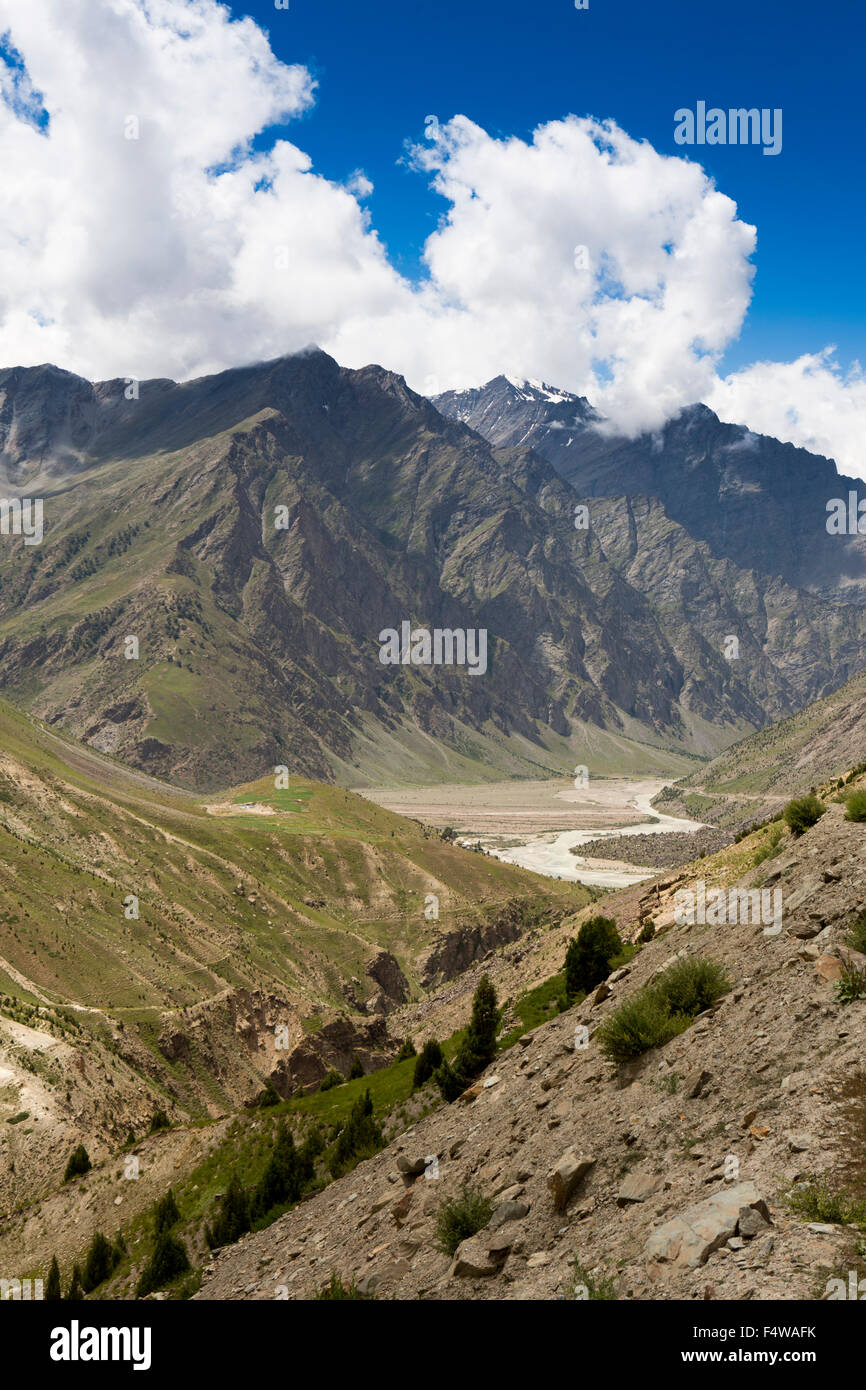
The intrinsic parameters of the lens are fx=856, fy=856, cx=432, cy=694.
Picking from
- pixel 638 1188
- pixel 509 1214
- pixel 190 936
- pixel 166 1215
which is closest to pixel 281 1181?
pixel 166 1215

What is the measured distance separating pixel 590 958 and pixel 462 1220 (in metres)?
17.3

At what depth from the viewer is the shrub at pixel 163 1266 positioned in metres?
29.3

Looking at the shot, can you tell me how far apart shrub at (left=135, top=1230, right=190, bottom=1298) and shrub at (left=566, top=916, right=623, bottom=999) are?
16603 mm

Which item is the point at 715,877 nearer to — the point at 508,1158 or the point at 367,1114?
the point at 367,1114

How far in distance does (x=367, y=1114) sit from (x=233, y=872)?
287ft

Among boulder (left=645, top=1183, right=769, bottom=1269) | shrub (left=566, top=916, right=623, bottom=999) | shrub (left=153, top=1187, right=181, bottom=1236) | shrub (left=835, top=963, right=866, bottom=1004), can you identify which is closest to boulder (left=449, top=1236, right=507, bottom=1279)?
boulder (left=645, top=1183, right=769, bottom=1269)

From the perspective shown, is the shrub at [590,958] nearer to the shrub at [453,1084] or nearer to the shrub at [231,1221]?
the shrub at [453,1084]

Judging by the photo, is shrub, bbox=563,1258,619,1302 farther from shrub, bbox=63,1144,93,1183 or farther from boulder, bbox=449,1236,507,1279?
shrub, bbox=63,1144,93,1183

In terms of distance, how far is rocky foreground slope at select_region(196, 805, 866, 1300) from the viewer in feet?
36.9

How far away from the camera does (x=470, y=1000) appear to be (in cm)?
6712

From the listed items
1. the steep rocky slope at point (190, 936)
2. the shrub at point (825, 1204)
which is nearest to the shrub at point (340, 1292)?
the shrub at point (825, 1204)

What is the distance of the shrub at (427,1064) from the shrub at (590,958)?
7.11m

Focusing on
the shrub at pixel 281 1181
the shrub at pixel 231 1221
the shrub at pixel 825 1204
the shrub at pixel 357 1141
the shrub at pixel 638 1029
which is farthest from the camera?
the shrub at pixel 357 1141
